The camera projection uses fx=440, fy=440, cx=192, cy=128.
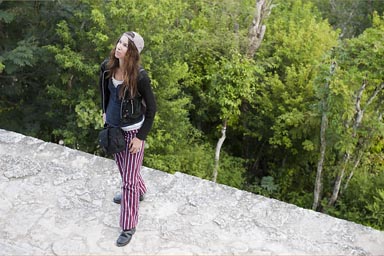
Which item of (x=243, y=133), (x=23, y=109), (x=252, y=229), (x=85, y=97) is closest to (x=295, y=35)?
(x=243, y=133)

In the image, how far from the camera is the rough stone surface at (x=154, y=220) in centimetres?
337

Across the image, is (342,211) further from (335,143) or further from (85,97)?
(85,97)

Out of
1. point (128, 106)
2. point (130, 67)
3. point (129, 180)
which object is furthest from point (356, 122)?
point (130, 67)

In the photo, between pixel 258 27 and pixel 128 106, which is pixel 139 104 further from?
pixel 258 27

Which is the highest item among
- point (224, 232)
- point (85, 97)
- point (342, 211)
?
point (224, 232)

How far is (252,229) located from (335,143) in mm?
3602

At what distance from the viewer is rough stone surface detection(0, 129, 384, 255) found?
3373 mm

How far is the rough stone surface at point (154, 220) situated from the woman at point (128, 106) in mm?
293

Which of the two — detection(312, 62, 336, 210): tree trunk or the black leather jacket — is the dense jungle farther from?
the black leather jacket

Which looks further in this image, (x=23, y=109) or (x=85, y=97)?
(x=23, y=109)

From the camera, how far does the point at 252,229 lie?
357 centimetres

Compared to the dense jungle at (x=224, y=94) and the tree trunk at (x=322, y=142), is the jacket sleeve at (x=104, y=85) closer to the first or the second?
the dense jungle at (x=224, y=94)

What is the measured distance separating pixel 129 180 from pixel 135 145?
1.03 ft

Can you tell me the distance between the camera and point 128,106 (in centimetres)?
301
